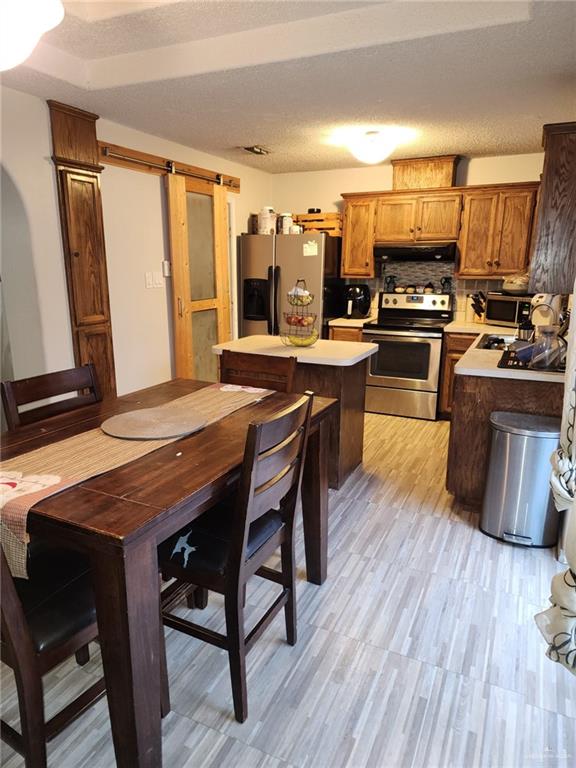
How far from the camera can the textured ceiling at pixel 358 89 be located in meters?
2.09

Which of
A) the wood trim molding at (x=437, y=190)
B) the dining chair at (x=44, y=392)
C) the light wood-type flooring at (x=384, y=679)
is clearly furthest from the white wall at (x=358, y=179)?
the dining chair at (x=44, y=392)

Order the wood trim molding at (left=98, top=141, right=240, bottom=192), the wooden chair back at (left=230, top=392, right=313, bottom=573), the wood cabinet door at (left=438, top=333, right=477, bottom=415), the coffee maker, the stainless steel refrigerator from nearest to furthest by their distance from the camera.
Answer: the wooden chair back at (left=230, top=392, right=313, bottom=573), the coffee maker, the wood trim molding at (left=98, top=141, right=240, bottom=192), the wood cabinet door at (left=438, top=333, right=477, bottom=415), the stainless steel refrigerator

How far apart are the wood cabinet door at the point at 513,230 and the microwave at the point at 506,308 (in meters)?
0.27

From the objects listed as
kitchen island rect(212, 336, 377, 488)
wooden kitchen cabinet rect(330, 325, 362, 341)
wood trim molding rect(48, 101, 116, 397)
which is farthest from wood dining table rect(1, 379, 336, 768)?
wooden kitchen cabinet rect(330, 325, 362, 341)

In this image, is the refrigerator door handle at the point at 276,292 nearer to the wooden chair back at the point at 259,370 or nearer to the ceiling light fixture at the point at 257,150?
the ceiling light fixture at the point at 257,150

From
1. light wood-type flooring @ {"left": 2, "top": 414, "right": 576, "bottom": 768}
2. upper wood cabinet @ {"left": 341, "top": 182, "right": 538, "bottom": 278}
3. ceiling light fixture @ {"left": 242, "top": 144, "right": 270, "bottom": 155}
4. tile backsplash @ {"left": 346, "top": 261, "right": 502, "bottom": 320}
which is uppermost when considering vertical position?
ceiling light fixture @ {"left": 242, "top": 144, "right": 270, "bottom": 155}

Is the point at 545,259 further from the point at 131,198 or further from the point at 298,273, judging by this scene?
the point at 131,198

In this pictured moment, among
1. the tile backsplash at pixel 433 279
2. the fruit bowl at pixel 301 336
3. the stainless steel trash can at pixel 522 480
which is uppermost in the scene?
the tile backsplash at pixel 433 279

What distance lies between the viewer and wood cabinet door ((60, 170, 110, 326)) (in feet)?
10.2

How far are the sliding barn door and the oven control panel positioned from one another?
161cm

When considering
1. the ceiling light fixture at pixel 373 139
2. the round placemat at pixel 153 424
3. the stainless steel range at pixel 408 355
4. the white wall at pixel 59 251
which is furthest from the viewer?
the stainless steel range at pixel 408 355

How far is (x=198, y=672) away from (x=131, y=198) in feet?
10.6

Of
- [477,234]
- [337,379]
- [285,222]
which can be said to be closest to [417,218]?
[477,234]

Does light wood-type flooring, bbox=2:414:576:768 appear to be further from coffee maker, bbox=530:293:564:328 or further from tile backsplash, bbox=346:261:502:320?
tile backsplash, bbox=346:261:502:320
